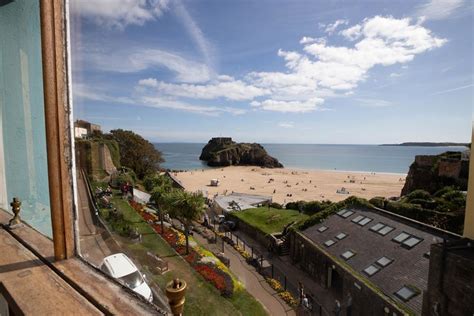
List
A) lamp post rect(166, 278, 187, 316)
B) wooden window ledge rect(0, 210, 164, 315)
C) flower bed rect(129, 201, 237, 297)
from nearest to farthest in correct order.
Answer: lamp post rect(166, 278, 187, 316) → wooden window ledge rect(0, 210, 164, 315) → flower bed rect(129, 201, 237, 297)

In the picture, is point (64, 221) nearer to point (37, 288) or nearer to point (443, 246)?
point (37, 288)

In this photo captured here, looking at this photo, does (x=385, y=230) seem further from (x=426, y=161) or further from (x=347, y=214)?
(x=426, y=161)

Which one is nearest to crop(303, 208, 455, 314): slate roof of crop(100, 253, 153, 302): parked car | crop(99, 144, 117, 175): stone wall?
crop(100, 253, 153, 302): parked car

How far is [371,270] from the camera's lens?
8.29 meters

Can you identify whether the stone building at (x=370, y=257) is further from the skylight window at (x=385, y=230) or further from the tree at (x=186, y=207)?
the tree at (x=186, y=207)

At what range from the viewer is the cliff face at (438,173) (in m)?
21.3

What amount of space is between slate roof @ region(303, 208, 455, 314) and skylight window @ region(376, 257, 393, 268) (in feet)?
0.22

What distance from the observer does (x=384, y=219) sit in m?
10.4

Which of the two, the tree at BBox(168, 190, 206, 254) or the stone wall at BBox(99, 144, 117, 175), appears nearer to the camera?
the stone wall at BBox(99, 144, 117, 175)

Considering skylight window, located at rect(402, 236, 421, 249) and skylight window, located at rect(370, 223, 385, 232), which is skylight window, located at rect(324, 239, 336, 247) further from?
skylight window, located at rect(402, 236, 421, 249)

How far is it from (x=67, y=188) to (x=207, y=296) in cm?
579

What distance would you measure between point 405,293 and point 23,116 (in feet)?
29.5

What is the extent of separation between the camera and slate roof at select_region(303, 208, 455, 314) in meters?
7.36

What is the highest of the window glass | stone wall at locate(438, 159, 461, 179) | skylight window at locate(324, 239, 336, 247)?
the window glass
